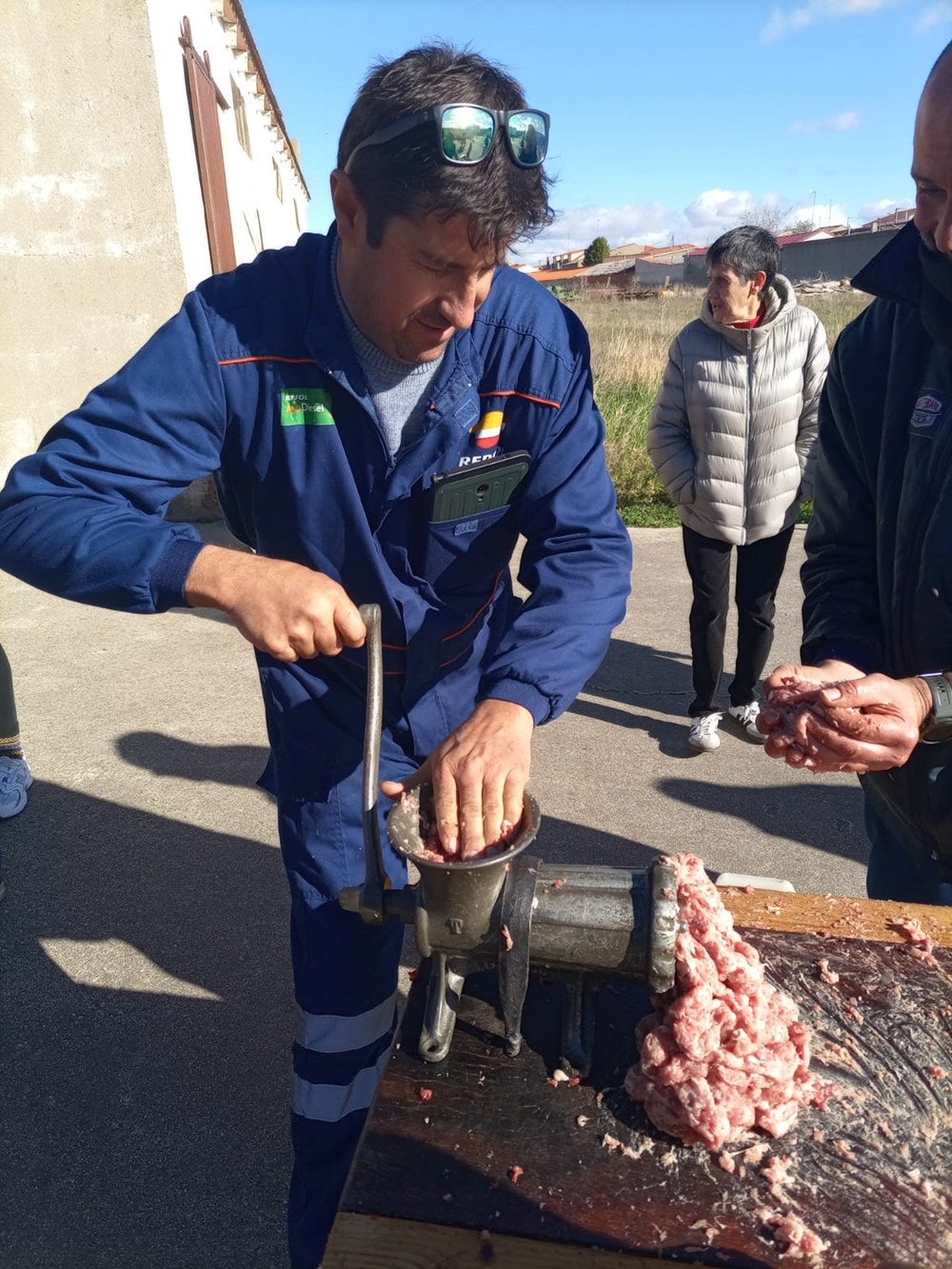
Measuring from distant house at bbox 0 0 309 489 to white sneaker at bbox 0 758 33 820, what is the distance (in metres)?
4.16

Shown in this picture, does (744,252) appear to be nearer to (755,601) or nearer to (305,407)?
(755,601)

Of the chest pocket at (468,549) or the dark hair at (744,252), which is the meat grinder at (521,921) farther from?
the dark hair at (744,252)

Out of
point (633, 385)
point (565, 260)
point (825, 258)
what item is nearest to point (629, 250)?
point (565, 260)

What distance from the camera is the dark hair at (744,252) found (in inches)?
165

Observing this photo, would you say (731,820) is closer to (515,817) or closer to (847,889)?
(847,889)

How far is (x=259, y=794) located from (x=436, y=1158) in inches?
118

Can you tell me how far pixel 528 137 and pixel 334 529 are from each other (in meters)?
0.85

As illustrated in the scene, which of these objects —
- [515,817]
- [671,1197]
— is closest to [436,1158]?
[671,1197]

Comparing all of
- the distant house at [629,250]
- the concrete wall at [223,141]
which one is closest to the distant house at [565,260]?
the distant house at [629,250]

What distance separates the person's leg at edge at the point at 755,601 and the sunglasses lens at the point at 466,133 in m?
3.40

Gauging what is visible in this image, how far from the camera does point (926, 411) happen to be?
6.14 feet

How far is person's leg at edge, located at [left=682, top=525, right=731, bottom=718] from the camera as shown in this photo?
4664 millimetres

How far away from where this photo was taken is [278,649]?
156 cm

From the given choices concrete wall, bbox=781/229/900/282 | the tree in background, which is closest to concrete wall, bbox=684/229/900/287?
concrete wall, bbox=781/229/900/282
